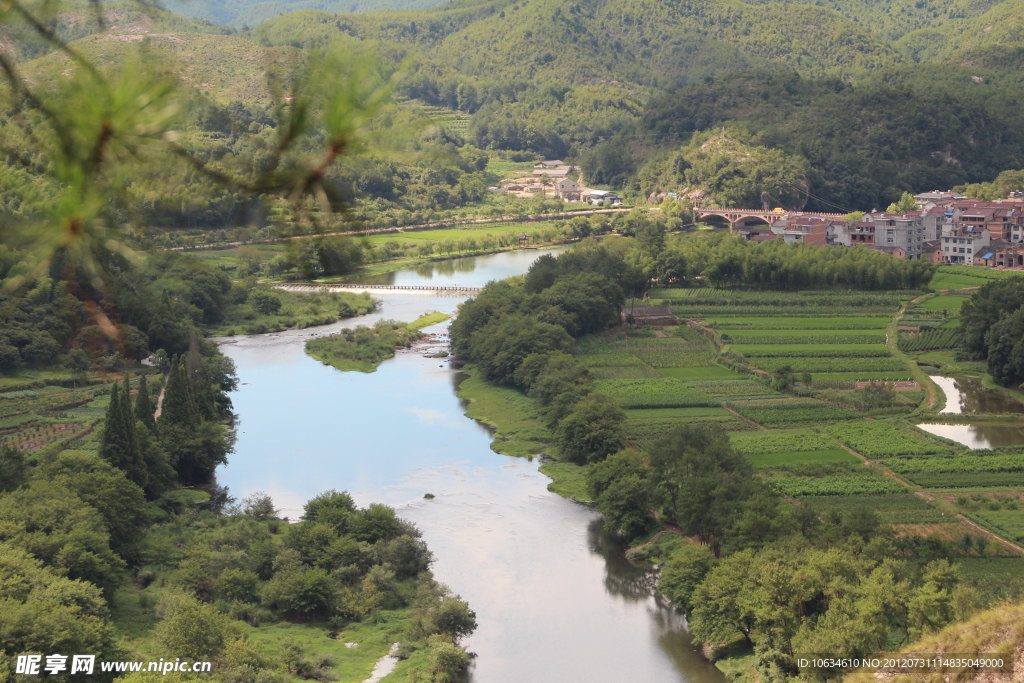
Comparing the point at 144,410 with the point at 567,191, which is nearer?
the point at 144,410

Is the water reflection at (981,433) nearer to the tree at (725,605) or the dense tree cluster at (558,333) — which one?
the dense tree cluster at (558,333)

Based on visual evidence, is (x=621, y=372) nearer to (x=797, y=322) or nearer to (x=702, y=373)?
(x=702, y=373)

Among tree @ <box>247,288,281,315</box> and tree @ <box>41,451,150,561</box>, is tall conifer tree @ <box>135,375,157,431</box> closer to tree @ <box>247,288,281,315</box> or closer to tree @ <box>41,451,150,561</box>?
tree @ <box>41,451,150,561</box>

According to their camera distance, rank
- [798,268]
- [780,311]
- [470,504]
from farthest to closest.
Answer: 1. [798,268]
2. [780,311]
3. [470,504]

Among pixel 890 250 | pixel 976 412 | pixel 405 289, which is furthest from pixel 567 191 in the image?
pixel 976 412

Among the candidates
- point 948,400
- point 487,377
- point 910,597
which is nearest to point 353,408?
point 487,377

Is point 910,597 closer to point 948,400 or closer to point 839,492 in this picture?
point 839,492

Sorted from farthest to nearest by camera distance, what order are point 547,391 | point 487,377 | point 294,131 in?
point 487,377
point 547,391
point 294,131
